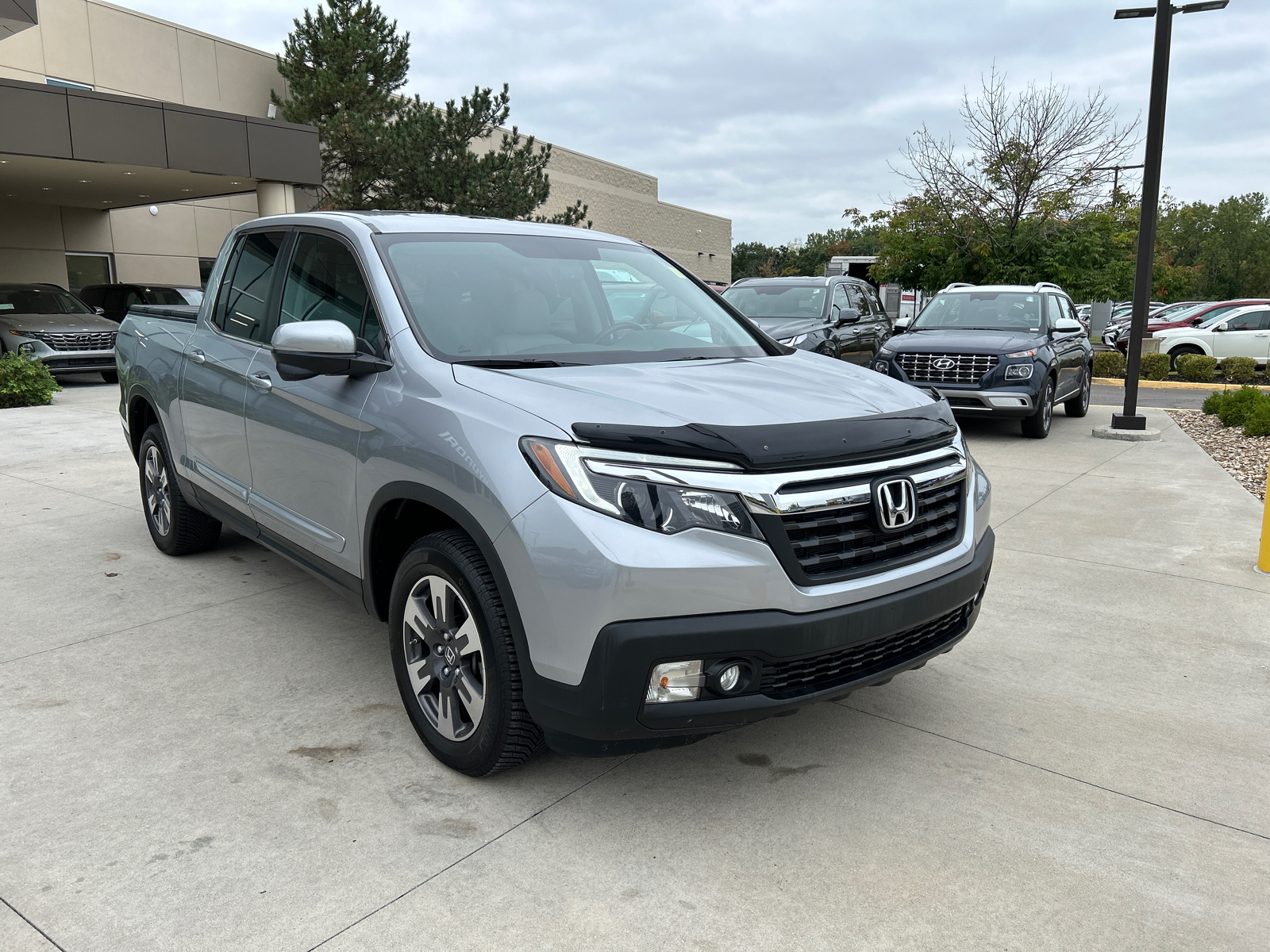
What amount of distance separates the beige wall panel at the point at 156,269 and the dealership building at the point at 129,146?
4 centimetres

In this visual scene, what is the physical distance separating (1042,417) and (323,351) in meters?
9.34

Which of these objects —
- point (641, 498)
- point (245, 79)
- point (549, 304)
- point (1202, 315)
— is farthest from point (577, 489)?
point (245, 79)

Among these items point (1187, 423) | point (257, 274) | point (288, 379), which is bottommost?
point (1187, 423)

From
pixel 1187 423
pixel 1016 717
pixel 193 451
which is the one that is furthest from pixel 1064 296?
pixel 193 451

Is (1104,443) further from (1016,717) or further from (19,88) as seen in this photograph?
(19,88)

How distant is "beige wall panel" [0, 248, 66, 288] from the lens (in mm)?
22547

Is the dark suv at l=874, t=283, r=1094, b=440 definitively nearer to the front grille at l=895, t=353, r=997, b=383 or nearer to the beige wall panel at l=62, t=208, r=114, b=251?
the front grille at l=895, t=353, r=997, b=383

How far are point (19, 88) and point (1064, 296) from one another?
16.9 meters

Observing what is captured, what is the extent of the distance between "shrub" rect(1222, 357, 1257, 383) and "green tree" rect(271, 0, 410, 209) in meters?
20.5

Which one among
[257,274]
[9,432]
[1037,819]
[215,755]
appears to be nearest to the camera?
[1037,819]

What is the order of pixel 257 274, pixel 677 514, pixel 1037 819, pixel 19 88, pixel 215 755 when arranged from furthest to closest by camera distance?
1. pixel 19 88
2. pixel 257 274
3. pixel 215 755
4. pixel 1037 819
5. pixel 677 514

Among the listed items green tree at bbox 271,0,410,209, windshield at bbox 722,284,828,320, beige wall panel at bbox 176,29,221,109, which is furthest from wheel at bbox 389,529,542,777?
beige wall panel at bbox 176,29,221,109

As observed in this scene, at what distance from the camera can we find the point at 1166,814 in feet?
9.48

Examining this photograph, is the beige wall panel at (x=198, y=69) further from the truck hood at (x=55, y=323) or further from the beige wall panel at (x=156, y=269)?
the truck hood at (x=55, y=323)
